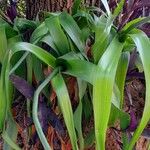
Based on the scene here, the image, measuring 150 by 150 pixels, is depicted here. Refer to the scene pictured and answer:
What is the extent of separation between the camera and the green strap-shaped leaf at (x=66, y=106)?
51 centimetres

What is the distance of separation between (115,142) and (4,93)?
0.23 m

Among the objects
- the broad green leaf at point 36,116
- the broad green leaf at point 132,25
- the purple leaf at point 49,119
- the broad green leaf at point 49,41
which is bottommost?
the purple leaf at point 49,119

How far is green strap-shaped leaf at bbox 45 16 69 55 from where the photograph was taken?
59cm

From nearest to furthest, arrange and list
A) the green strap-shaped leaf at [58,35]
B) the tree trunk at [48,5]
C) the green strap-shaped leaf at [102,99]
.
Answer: the green strap-shaped leaf at [102,99]
the green strap-shaped leaf at [58,35]
the tree trunk at [48,5]

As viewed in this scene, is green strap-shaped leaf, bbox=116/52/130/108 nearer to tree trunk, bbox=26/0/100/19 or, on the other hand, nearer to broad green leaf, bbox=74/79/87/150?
broad green leaf, bbox=74/79/87/150

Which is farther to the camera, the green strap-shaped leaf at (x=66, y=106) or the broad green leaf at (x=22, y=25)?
the broad green leaf at (x=22, y=25)

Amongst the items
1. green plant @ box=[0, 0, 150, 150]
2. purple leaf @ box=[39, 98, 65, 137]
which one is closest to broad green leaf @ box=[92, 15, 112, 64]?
green plant @ box=[0, 0, 150, 150]

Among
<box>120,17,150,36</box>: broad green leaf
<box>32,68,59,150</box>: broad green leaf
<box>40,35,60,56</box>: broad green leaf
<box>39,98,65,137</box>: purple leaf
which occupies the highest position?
<box>120,17,150,36</box>: broad green leaf

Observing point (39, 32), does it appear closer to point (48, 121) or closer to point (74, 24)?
point (74, 24)

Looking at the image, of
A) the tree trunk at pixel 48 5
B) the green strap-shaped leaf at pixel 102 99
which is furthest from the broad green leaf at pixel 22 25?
the green strap-shaped leaf at pixel 102 99

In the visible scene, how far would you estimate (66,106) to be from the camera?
1.70 ft

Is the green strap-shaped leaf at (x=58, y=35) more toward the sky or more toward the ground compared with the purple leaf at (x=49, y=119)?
more toward the sky

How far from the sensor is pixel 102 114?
47 cm

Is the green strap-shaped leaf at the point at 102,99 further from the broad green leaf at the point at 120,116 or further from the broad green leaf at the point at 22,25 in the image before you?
the broad green leaf at the point at 22,25
